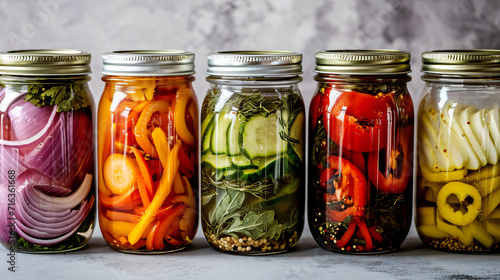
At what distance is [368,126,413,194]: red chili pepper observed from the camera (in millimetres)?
1502

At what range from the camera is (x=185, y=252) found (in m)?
1.61

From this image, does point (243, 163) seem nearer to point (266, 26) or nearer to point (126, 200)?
point (126, 200)

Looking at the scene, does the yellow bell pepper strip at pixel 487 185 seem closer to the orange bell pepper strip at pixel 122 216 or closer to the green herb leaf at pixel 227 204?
the green herb leaf at pixel 227 204

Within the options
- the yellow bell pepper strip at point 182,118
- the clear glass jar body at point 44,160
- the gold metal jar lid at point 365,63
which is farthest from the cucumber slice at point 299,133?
the clear glass jar body at point 44,160

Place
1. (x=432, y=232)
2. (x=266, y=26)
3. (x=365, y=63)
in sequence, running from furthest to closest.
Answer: (x=266, y=26) < (x=432, y=232) < (x=365, y=63)

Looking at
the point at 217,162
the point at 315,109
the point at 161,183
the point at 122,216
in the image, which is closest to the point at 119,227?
the point at 122,216

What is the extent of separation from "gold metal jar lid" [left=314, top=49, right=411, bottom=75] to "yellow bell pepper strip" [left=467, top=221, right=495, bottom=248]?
0.35m

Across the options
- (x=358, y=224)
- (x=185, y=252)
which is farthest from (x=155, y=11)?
(x=358, y=224)

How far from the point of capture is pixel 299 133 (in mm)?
1537

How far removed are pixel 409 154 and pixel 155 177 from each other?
524mm

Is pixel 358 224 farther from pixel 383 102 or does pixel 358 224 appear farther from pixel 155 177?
pixel 155 177

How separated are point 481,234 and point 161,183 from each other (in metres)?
0.66

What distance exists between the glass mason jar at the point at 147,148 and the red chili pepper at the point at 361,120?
0.30 m

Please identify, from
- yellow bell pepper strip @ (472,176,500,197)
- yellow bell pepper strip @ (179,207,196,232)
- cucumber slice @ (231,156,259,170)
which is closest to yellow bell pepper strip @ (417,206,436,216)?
yellow bell pepper strip @ (472,176,500,197)
